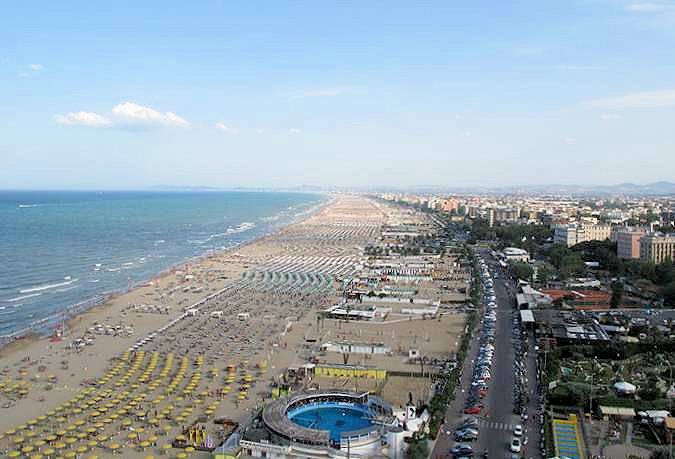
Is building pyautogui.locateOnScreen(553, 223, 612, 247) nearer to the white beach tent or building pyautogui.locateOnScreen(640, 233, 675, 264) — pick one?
building pyautogui.locateOnScreen(640, 233, 675, 264)

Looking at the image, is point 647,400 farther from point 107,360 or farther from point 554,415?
point 107,360

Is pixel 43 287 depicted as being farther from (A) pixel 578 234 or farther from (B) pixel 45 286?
(A) pixel 578 234

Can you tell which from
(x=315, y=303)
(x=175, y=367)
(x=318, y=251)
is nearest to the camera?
(x=175, y=367)

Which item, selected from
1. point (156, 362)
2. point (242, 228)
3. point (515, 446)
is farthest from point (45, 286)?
point (242, 228)

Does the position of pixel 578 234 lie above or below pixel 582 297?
above

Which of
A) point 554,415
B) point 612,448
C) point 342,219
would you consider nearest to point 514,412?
point 554,415

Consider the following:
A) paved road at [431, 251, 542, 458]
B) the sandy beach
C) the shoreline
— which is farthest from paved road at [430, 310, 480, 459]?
the shoreline

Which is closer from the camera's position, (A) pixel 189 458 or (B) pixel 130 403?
(A) pixel 189 458

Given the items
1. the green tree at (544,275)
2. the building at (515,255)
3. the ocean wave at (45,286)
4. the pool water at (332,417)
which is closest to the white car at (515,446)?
the pool water at (332,417)
